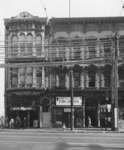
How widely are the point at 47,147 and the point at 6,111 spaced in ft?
83.8

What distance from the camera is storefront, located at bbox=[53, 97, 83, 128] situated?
131 ft

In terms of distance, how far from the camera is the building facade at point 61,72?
4003 centimetres

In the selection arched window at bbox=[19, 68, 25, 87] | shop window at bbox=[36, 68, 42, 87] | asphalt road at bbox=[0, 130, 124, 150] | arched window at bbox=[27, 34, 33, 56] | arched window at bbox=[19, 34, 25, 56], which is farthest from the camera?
shop window at bbox=[36, 68, 42, 87]

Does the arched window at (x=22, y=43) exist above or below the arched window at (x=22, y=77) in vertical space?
above

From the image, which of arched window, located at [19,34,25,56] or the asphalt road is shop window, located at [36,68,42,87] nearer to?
arched window, located at [19,34,25,56]

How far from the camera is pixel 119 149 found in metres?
15.5

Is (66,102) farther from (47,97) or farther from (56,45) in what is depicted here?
(56,45)

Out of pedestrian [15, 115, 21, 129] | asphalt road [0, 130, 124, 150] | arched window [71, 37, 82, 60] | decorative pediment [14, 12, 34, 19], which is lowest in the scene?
pedestrian [15, 115, 21, 129]

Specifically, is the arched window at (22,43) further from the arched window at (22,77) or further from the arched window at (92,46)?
the arched window at (92,46)

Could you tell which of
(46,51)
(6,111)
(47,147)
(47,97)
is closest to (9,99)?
(6,111)

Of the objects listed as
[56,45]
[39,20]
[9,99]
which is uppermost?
[39,20]

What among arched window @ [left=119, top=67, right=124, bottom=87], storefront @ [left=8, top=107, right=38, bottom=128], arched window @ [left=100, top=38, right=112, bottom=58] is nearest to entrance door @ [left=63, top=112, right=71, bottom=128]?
storefront @ [left=8, top=107, right=38, bottom=128]

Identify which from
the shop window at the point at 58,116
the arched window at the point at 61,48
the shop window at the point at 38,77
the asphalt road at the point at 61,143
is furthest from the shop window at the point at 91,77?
the asphalt road at the point at 61,143

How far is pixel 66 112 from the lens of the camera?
40.3 meters
